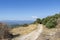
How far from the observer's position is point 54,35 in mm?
18578

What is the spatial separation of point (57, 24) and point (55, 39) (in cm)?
850

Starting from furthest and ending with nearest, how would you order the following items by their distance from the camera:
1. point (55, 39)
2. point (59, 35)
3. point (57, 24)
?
point (57, 24) < point (59, 35) < point (55, 39)

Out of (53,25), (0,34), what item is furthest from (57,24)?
(0,34)

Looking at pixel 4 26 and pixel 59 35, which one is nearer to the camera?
pixel 59 35

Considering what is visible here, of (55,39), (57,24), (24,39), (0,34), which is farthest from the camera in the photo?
(57,24)

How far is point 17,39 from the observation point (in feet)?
66.9

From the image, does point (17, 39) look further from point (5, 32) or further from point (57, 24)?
point (57, 24)

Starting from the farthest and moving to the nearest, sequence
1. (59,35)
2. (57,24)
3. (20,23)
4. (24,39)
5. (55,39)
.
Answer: (20,23) → (57,24) → (24,39) → (59,35) → (55,39)

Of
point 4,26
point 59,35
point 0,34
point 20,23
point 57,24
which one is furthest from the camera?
point 20,23

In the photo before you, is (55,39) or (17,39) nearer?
(55,39)

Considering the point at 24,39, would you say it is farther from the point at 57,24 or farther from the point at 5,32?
the point at 57,24

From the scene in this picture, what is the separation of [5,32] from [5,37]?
82 centimetres

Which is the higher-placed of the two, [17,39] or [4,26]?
[4,26]

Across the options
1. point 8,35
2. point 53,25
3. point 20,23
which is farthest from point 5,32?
point 20,23
